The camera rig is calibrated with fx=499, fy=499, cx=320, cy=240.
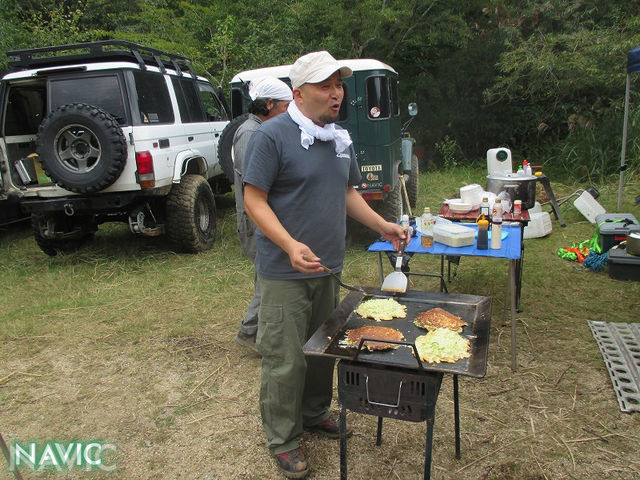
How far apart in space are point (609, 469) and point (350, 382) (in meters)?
1.57

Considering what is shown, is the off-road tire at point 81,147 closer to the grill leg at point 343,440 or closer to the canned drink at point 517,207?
the canned drink at point 517,207

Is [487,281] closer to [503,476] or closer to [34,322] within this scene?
[503,476]

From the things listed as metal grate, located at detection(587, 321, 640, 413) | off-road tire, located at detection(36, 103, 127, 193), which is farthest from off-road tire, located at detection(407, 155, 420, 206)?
off-road tire, located at detection(36, 103, 127, 193)

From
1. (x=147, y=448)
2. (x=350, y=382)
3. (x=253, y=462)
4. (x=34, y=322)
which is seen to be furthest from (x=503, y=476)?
(x=34, y=322)

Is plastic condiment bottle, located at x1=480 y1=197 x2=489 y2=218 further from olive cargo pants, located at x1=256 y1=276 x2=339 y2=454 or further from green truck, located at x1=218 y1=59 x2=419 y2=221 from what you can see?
olive cargo pants, located at x1=256 y1=276 x2=339 y2=454

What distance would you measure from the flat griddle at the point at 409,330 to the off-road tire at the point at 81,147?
12.0ft

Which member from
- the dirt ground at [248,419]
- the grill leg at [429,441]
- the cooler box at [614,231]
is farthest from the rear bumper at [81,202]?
the cooler box at [614,231]

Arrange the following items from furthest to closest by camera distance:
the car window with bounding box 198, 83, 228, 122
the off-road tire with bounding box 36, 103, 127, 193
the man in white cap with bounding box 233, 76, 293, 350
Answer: the car window with bounding box 198, 83, 228, 122, the off-road tire with bounding box 36, 103, 127, 193, the man in white cap with bounding box 233, 76, 293, 350

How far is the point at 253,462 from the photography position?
276 cm

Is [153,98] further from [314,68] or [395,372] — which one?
[395,372]

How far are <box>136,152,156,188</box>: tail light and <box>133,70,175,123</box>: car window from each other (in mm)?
433

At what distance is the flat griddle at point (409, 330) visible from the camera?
1943mm

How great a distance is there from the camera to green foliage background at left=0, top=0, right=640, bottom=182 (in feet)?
32.5

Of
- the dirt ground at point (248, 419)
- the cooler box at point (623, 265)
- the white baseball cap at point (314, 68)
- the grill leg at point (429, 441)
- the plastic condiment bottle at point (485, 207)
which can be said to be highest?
the white baseball cap at point (314, 68)
